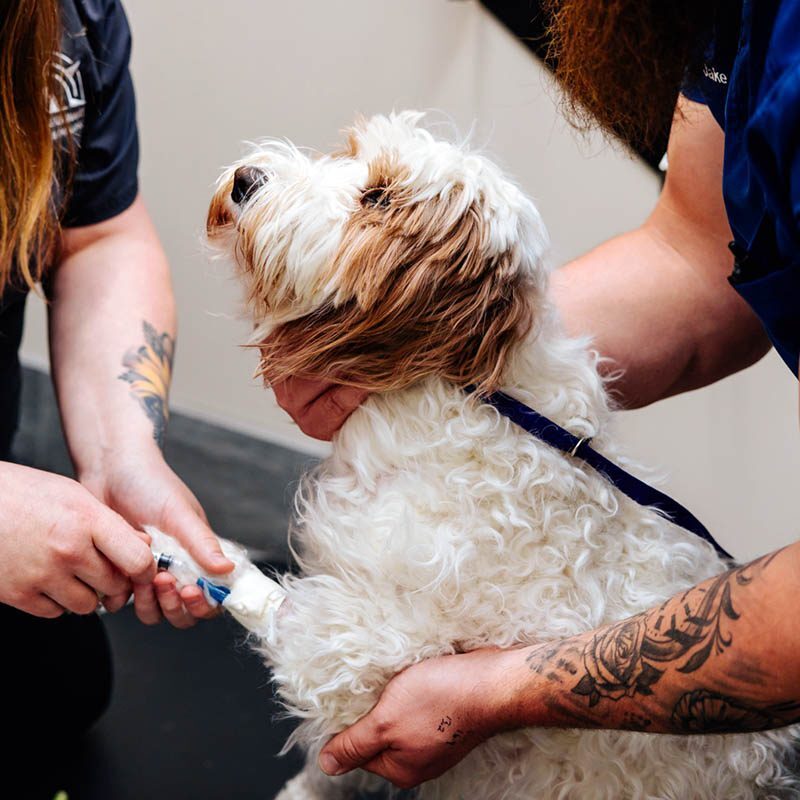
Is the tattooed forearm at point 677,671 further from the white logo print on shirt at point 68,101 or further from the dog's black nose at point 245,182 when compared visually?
the white logo print on shirt at point 68,101

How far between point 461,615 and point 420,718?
0.10 metres

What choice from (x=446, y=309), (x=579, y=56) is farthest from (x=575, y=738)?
(x=579, y=56)

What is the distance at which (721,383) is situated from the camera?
1.76m

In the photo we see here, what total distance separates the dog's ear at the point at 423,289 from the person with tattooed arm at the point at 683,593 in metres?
0.07

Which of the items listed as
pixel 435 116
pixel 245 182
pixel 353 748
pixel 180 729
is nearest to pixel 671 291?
pixel 245 182

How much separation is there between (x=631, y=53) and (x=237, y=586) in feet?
2.10

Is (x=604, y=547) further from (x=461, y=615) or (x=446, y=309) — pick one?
(x=446, y=309)

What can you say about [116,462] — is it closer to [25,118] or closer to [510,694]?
[25,118]

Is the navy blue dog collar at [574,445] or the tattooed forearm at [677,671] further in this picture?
the navy blue dog collar at [574,445]

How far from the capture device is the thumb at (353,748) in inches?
36.0

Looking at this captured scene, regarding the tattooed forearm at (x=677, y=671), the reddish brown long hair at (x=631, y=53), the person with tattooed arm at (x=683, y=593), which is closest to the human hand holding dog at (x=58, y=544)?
the person with tattooed arm at (x=683, y=593)

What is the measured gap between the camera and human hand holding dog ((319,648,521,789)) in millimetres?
869

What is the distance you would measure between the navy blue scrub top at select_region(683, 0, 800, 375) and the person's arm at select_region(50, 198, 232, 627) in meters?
0.64

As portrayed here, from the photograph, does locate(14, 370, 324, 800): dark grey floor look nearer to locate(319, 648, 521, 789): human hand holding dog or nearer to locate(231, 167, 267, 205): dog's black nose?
locate(319, 648, 521, 789): human hand holding dog
